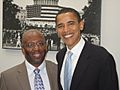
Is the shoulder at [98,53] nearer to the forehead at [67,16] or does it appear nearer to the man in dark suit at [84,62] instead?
the man in dark suit at [84,62]

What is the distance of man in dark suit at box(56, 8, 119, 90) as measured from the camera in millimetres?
1604

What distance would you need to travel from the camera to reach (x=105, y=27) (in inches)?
115

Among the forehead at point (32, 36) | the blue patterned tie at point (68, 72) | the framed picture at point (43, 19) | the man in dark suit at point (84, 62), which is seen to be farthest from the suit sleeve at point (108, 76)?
the framed picture at point (43, 19)

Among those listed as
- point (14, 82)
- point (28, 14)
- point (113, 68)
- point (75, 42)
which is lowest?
point (14, 82)

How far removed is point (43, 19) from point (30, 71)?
3.12ft

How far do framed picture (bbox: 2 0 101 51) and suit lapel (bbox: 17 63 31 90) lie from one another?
0.84 metres

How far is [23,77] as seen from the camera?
2049 mm

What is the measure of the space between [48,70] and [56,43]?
788mm

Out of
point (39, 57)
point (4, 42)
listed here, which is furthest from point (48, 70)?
point (4, 42)

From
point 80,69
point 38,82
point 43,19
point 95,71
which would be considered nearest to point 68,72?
point 80,69

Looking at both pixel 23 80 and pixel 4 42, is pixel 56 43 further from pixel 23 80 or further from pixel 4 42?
pixel 23 80

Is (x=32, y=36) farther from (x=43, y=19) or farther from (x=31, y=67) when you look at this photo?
(x=43, y=19)

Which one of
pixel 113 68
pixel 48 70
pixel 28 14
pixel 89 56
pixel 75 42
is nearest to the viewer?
pixel 113 68

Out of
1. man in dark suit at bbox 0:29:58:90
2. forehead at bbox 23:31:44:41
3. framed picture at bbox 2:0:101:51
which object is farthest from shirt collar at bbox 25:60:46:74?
framed picture at bbox 2:0:101:51
